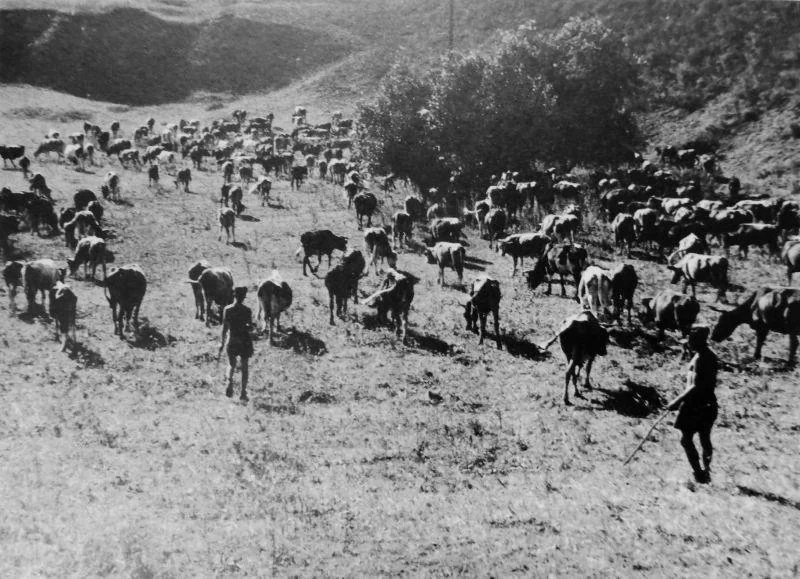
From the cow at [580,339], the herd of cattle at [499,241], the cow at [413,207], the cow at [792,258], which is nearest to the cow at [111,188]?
the herd of cattle at [499,241]

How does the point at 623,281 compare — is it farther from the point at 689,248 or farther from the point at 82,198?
the point at 82,198

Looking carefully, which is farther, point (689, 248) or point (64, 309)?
point (689, 248)

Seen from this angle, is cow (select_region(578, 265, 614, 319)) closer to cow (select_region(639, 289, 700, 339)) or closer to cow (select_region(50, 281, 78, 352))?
cow (select_region(639, 289, 700, 339))

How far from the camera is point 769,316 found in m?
14.9

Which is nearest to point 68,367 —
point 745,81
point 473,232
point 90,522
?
point 90,522

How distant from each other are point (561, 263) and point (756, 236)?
32.0 ft

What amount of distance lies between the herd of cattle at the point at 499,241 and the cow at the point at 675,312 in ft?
0.11

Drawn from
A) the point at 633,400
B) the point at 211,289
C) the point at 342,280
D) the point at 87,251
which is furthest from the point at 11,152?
the point at 633,400

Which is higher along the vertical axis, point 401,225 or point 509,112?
point 509,112

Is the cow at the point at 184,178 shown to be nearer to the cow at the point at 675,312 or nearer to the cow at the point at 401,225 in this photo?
the cow at the point at 401,225

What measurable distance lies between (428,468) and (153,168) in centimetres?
3245

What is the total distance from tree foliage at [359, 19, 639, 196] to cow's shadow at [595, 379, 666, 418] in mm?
26527

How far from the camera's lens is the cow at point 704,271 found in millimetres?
19547

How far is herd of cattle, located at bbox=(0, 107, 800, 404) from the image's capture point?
16.2 meters
